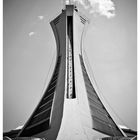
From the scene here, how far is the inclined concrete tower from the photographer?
5004 millimetres

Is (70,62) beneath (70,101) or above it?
above

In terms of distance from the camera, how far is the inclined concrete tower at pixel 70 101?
5004 millimetres

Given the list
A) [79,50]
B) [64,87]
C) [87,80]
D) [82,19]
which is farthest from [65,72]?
[82,19]

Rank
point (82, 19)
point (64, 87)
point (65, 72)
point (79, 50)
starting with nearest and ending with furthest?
1. point (64, 87)
2. point (65, 72)
3. point (79, 50)
4. point (82, 19)

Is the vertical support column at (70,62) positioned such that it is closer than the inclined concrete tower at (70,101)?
No

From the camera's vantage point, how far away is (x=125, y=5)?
4859mm

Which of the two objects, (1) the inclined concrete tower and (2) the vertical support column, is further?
(2) the vertical support column

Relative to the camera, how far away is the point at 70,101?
5957 millimetres

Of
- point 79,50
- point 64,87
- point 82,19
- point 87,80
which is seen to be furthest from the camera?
point 82,19

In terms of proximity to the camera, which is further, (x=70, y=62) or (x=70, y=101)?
(x=70, y=62)

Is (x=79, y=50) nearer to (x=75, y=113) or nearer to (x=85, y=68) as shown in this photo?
(x=85, y=68)

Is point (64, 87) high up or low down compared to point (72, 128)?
up

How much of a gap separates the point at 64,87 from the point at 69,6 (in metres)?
5.70

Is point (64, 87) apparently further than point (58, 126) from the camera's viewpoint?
Yes
